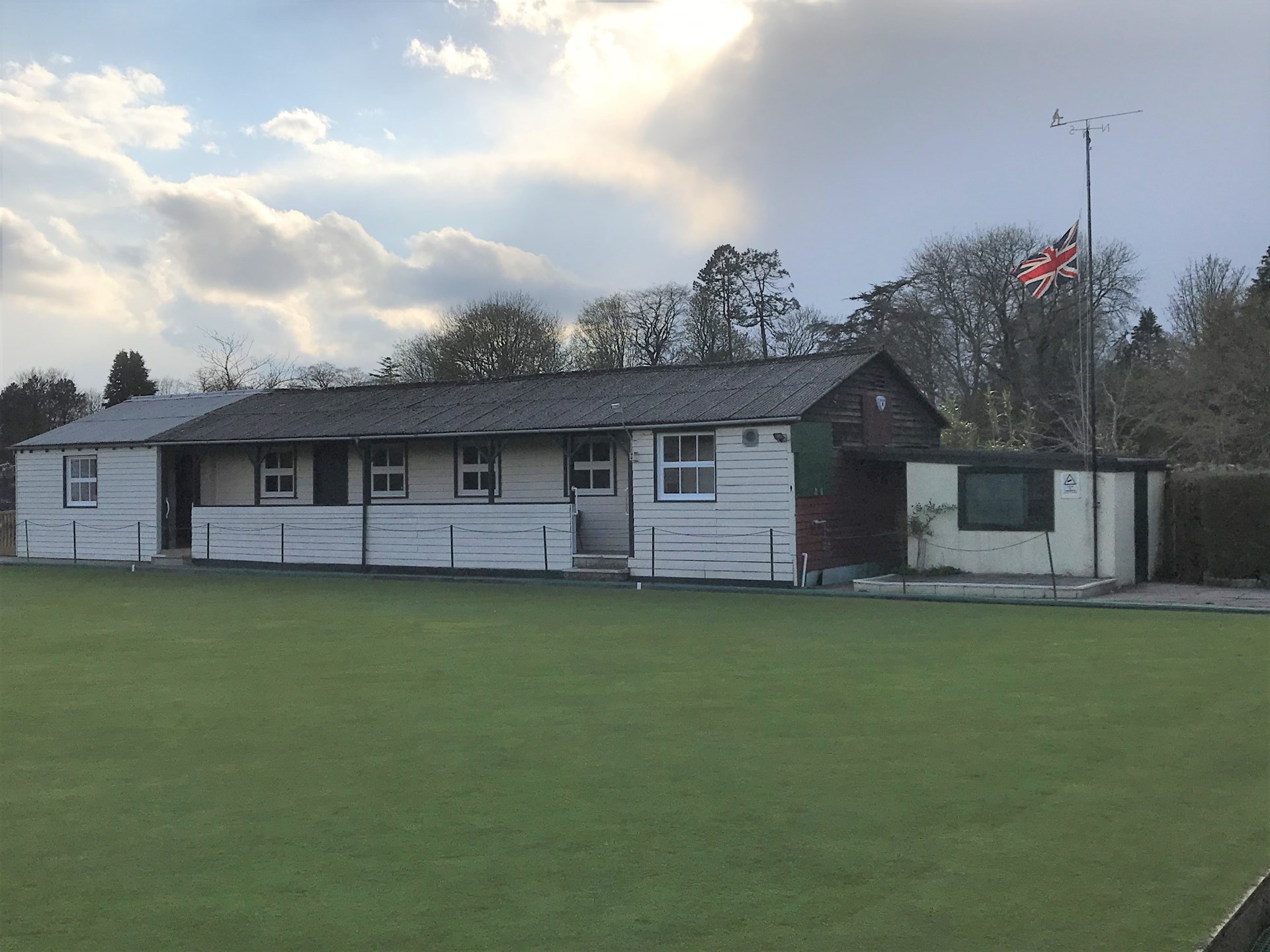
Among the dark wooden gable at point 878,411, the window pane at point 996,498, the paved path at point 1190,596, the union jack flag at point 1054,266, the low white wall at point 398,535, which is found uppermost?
the union jack flag at point 1054,266

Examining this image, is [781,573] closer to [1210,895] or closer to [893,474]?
[893,474]

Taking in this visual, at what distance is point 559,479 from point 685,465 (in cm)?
355

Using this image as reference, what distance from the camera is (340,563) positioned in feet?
75.5

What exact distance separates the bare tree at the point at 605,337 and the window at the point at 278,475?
76.1 ft

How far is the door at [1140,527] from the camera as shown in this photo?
17.9m

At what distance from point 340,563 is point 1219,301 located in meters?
22.6

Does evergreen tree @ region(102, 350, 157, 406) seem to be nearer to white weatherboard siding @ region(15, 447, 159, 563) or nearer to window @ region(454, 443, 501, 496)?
white weatherboard siding @ region(15, 447, 159, 563)

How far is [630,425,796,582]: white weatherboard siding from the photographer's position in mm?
18359

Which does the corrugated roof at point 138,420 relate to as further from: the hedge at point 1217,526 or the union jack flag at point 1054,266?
the hedge at point 1217,526

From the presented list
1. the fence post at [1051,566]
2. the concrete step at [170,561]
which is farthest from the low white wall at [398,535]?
the fence post at [1051,566]

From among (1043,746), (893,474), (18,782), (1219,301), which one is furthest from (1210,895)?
(1219,301)

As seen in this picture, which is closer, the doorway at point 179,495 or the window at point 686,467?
the window at point 686,467

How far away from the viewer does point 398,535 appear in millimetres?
22453

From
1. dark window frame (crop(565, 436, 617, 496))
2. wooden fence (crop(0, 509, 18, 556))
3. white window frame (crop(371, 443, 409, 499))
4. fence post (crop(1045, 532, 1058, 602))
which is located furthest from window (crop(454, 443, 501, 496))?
wooden fence (crop(0, 509, 18, 556))
